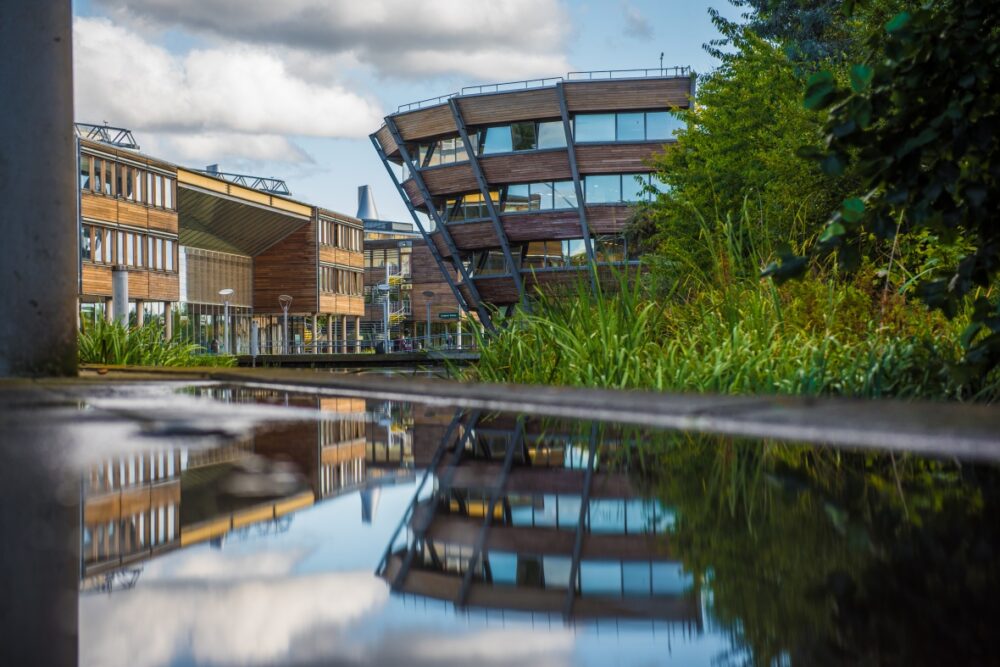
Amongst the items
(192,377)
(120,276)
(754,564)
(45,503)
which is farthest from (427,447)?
(120,276)

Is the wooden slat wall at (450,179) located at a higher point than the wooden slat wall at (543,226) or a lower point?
higher

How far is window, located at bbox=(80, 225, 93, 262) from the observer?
47869mm

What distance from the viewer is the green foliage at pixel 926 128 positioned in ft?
14.5

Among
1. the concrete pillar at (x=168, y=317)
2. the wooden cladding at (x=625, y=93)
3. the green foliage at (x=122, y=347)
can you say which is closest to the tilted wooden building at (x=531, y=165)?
the wooden cladding at (x=625, y=93)

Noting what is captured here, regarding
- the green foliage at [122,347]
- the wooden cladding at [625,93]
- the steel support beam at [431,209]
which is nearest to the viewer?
the green foliage at [122,347]

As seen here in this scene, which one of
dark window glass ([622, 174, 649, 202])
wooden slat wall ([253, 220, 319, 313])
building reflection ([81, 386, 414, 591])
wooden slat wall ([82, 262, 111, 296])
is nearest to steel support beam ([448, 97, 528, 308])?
dark window glass ([622, 174, 649, 202])

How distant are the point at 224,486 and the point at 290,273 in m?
72.0

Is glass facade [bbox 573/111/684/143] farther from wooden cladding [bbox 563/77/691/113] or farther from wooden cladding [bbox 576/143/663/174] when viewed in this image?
wooden cladding [bbox 563/77/691/113]

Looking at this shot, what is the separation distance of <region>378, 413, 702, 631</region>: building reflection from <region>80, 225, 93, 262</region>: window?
156 feet

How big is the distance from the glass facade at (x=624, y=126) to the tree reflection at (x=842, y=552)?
2030 inches

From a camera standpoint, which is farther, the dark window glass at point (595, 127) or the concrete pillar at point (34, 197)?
the dark window glass at point (595, 127)

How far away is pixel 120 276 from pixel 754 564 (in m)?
27.5

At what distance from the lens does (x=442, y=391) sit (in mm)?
6488

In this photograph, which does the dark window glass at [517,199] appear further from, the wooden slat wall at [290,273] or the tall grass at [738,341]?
the tall grass at [738,341]
